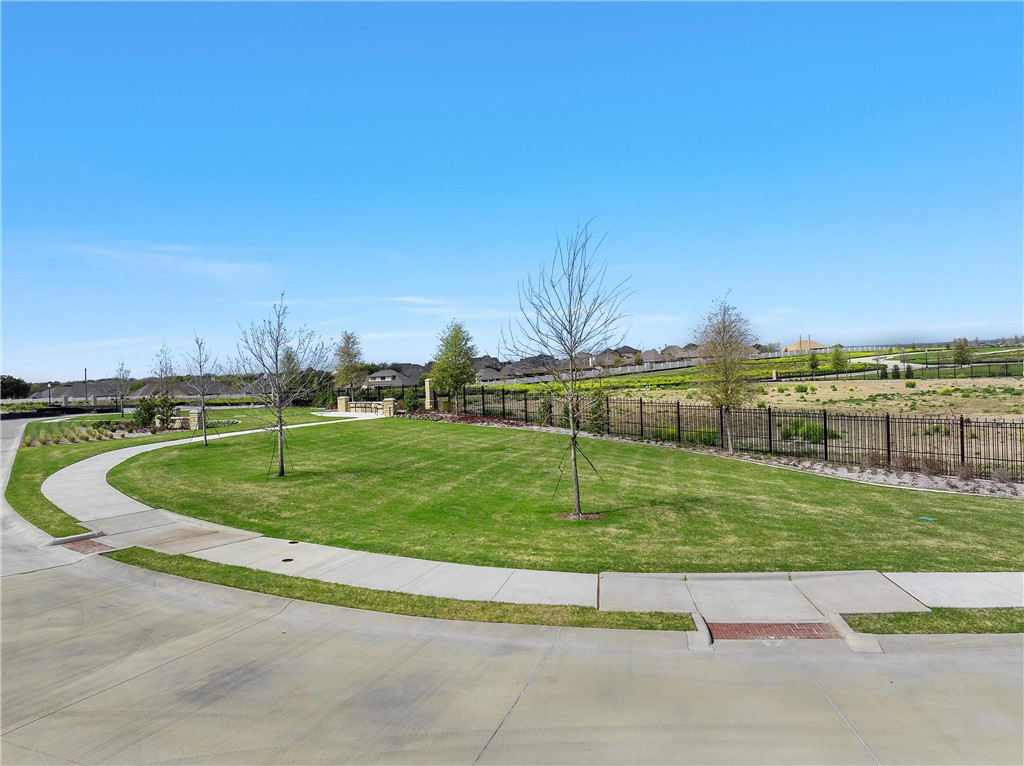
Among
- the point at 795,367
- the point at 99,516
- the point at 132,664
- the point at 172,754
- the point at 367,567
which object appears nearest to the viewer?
the point at 172,754

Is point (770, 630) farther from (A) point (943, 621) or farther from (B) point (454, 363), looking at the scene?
(B) point (454, 363)

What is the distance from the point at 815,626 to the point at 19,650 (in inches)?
340

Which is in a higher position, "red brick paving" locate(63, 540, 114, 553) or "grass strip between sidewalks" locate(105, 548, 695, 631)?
"red brick paving" locate(63, 540, 114, 553)

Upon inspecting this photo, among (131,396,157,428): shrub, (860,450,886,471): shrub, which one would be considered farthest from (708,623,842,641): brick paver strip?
(131,396,157,428): shrub

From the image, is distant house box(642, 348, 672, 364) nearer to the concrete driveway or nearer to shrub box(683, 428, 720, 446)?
shrub box(683, 428, 720, 446)

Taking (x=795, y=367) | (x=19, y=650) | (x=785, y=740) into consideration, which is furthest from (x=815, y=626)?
(x=795, y=367)

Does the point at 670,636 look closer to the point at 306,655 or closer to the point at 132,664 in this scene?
the point at 306,655

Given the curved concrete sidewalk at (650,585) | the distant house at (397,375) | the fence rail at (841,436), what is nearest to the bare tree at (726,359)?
the fence rail at (841,436)

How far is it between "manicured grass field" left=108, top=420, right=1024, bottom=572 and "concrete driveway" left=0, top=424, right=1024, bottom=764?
2.61 meters

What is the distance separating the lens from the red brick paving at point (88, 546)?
9.77 m

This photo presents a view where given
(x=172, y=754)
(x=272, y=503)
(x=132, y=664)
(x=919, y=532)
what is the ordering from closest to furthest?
(x=172, y=754), (x=132, y=664), (x=919, y=532), (x=272, y=503)

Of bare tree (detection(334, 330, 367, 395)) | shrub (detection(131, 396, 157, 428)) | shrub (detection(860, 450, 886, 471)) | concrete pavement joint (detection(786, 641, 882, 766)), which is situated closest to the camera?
concrete pavement joint (detection(786, 641, 882, 766))

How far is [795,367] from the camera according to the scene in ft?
242

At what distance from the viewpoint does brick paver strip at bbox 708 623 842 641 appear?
622cm
